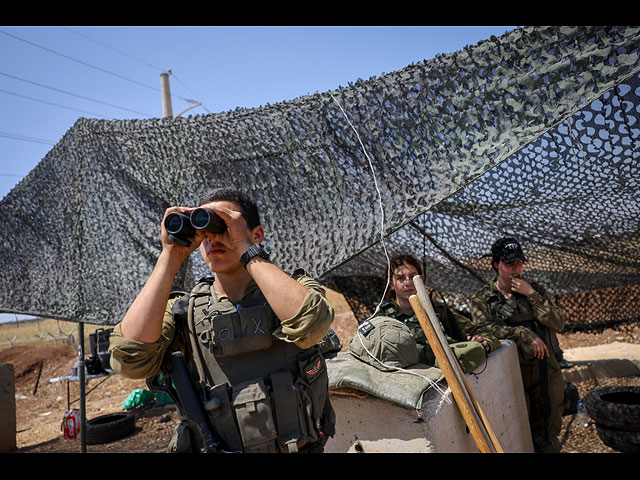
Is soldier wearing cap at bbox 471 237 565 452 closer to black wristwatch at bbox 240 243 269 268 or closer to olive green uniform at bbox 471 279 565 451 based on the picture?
olive green uniform at bbox 471 279 565 451

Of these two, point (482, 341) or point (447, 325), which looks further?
point (447, 325)

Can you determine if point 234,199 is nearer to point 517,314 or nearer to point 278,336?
point 278,336

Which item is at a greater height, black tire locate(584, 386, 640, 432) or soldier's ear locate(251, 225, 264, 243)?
soldier's ear locate(251, 225, 264, 243)

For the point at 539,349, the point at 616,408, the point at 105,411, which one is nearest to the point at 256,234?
the point at 539,349

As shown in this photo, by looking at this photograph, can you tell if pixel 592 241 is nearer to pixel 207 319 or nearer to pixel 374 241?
pixel 374 241

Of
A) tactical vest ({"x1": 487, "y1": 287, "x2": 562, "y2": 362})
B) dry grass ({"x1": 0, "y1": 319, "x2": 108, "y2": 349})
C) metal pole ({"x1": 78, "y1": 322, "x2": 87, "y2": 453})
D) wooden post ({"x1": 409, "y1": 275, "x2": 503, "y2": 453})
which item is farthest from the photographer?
dry grass ({"x1": 0, "y1": 319, "x2": 108, "y2": 349})

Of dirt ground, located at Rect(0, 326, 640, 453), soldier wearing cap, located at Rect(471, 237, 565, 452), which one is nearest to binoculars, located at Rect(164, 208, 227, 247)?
soldier wearing cap, located at Rect(471, 237, 565, 452)

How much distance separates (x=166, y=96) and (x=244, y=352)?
10787mm

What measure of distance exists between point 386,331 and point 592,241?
8.56 feet

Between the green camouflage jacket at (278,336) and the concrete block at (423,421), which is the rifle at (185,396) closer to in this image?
the green camouflage jacket at (278,336)

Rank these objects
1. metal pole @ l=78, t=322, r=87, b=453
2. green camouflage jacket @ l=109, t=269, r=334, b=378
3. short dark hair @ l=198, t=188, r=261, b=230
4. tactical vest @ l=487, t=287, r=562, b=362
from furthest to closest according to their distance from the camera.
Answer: metal pole @ l=78, t=322, r=87, b=453
tactical vest @ l=487, t=287, r=562, b=362
short dark hair @ l=198, t=188, r=261, b=230
green camouflage jacket @ l=109, t=269, r=334, b=378

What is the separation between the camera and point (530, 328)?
11.2 ft

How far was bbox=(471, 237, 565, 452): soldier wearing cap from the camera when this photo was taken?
10.8ft

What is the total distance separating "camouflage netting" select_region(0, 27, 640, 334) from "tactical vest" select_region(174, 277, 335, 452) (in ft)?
4.73
